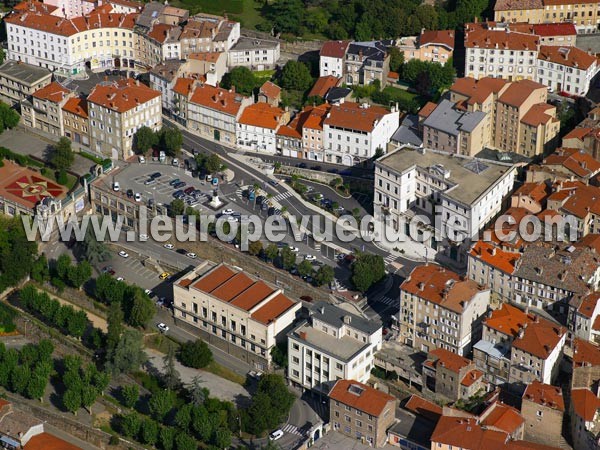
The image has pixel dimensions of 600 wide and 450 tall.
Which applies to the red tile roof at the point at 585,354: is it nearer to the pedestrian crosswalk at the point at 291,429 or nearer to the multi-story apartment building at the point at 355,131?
the pedestrian crosswalk at the point at 291,429

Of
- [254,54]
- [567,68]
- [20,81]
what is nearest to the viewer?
[567,68]

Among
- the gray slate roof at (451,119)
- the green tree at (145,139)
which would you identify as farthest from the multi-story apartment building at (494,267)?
the green tree at (145,139)

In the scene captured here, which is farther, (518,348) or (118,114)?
(118,114)

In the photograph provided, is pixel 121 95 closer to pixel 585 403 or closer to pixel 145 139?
pixel 145 139

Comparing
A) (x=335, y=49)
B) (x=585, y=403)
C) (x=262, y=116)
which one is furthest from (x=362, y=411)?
(x=335, y=49)

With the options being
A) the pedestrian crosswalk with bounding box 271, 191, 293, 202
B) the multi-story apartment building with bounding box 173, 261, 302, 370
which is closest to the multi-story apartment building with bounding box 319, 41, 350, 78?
the pedestrian crosswalk with bounding box 271, 191, 293, 202

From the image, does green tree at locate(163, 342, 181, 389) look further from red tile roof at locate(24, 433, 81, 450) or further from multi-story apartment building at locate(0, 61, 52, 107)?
multi-story apartment building at locate(0, 61, 52, 107)
